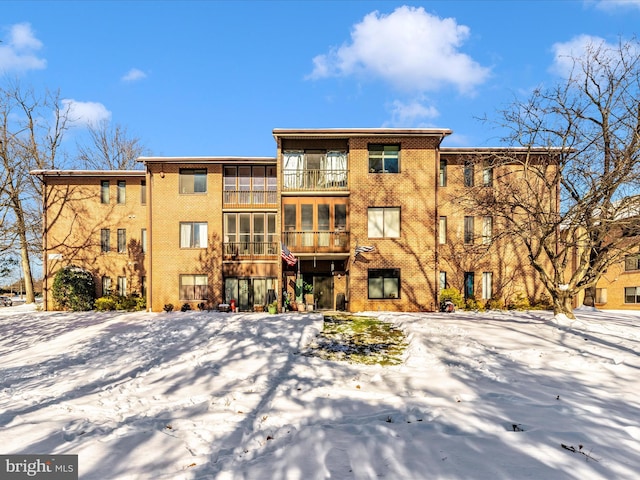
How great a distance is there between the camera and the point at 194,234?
931 inches

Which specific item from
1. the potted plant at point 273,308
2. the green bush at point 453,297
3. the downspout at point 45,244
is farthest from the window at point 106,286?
the green bush at point 453,297

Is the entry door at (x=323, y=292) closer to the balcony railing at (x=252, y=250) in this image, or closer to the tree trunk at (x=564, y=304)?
the balcony railing at (x=252, y=250)

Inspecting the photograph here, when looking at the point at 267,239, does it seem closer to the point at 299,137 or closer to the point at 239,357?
the point at 299,137

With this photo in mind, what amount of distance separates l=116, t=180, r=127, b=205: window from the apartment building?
0.07 metres

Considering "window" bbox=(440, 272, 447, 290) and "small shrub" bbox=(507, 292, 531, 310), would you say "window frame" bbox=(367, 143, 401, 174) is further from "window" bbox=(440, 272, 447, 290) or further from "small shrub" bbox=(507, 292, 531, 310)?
"small shrub" bbox=(507, 292, 531, 310)

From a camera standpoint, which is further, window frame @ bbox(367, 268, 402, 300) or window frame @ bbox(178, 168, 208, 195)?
window frame @ bbox(178, 168, 208, 195)

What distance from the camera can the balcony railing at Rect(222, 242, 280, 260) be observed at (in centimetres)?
2372

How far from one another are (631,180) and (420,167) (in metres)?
9.68

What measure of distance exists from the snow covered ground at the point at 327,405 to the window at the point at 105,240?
11491 mm

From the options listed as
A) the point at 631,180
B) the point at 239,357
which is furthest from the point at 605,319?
the point at 239,357

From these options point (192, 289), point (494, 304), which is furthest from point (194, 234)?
point (494, 304)

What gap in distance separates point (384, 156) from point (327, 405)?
16224 millimetres

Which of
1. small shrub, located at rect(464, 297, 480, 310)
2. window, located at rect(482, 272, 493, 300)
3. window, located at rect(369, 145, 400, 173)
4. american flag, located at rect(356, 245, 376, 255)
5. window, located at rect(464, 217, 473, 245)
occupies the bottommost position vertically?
small shrub, located at rect(464, 297, 480, 310)

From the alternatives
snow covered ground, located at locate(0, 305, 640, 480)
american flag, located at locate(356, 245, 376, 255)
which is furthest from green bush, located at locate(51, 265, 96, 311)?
american flag, located at locate(356, 245, 376, 255)
